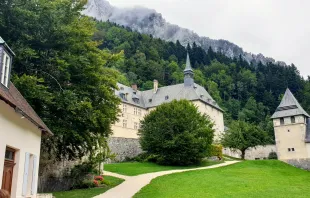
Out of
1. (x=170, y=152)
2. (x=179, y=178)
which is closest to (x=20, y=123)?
(x=179, y=178)

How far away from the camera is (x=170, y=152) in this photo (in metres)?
33.5

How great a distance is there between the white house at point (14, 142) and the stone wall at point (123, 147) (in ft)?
82.1

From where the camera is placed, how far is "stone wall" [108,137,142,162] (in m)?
37.7

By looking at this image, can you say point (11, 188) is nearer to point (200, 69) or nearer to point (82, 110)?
point (82, 110)

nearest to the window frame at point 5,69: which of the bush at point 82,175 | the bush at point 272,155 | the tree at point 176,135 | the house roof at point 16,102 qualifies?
the house roof at point 16,102

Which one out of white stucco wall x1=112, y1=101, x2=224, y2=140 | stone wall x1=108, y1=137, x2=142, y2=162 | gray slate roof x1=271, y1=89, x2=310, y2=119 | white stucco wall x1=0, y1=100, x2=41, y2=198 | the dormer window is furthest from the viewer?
white stucco wall x1=112, y1=101, x2=224, y2=140

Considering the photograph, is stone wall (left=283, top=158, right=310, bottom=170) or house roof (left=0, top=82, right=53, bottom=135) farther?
stone wall (left=283, top=158, right=310, bottom=170)

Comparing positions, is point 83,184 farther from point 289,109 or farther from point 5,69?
point 289,109

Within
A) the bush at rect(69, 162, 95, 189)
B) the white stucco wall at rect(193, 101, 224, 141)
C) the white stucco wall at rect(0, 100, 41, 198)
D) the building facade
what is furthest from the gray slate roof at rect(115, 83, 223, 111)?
the white stucco wall at rect(0, 100, 41, 198)

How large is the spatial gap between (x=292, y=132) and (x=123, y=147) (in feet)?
74.7

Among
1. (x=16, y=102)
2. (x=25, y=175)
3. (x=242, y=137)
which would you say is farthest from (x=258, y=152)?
(x=16, y=102)

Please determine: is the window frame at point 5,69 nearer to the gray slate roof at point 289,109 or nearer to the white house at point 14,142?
the white house at point 14,142

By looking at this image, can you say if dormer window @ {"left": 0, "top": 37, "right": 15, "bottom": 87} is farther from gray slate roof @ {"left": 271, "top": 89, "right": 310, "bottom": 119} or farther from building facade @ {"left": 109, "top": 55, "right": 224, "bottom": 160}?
gray slate roof @ {"left": 271, "top": 89, "right": 310, "bottom": 119}

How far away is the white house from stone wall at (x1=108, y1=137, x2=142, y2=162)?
25024 mm
